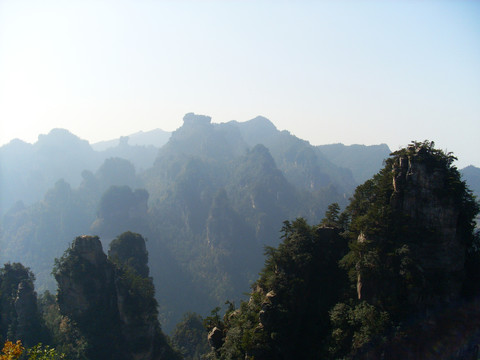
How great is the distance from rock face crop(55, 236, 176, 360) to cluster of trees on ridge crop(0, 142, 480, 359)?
13696mm

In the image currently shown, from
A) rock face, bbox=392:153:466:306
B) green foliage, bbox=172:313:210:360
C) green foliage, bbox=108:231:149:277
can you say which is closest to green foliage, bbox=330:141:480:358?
rock face, bbox=392:153:466:306

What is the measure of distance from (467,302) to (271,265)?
11827 mm

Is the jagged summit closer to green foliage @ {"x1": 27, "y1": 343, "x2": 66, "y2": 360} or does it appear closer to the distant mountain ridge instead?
the distant mountain ridge

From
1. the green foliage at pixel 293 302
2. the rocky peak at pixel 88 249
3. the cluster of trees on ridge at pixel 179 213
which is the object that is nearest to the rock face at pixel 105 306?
the rocky peak at pixel 88 249

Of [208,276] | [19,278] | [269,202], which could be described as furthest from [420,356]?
[269,202]

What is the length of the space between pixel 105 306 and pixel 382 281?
2921cm

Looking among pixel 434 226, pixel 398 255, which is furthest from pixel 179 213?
pixel 434 226

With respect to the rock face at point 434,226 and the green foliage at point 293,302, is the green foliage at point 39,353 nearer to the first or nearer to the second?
the green foliage at point 293,302

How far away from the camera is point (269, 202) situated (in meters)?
129

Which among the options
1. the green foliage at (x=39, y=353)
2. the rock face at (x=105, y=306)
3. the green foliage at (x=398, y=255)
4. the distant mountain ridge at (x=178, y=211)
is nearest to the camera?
the green foliage at (x=39, y=353)

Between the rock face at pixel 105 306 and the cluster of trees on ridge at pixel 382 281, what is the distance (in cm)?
1370

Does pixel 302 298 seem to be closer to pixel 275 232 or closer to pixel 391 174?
pixel 391 174

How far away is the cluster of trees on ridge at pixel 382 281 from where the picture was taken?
1917 centimetres

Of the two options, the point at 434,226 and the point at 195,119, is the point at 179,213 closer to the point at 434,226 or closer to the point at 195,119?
the point at 195,119
